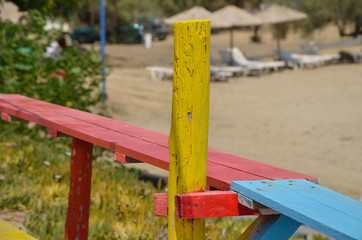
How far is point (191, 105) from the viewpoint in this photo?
212cm

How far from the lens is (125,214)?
4191 millimetres

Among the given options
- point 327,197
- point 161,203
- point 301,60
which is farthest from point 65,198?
point 301,60

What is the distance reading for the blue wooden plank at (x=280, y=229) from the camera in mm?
2025

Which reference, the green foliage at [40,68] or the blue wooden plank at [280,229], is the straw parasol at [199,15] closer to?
the green foliage at [40,68]

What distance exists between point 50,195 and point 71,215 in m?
1.29

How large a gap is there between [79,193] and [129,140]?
73 cm

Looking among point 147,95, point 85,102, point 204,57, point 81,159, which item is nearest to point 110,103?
point 147,95

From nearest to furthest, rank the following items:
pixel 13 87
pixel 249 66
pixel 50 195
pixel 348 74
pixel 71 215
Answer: pixel 71 215 → pixel 50 195 → pixel 13 87 → pixel 348 74 → pixel 249 66

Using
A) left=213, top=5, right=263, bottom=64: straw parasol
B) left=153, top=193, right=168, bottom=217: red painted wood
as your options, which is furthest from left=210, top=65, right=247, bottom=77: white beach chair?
left=153, top=193, right=168, bottom=217: red painted wood

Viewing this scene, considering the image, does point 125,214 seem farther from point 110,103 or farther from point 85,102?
point 110,103

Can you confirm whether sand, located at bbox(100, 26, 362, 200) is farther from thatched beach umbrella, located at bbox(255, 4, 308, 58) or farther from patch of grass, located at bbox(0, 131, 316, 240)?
thatched beach umbrella, located at bbox(255, 4, 308, 58)

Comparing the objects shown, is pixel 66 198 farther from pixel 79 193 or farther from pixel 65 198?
pixel 79 193

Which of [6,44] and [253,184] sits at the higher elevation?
[6,44]

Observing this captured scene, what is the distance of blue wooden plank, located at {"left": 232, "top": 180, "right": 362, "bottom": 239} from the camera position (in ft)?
5.49
